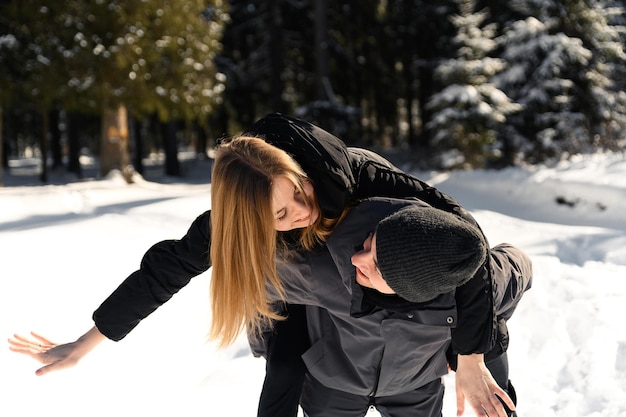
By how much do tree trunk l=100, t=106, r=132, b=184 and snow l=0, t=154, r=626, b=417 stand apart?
260 inches

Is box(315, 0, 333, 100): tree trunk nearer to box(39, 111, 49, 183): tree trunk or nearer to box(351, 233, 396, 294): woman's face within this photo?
box(39, 111, 49, 183): tree trunk

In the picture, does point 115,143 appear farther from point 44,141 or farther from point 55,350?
point 55,350

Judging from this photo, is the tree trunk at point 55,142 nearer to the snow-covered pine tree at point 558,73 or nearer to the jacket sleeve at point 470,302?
the snow-covered pine tree at point 558,73

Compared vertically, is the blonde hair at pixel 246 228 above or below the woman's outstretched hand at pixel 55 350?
above

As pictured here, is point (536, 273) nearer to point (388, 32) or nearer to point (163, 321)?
point (163, 321)

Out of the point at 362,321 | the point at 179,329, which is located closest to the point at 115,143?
the point at 179,329

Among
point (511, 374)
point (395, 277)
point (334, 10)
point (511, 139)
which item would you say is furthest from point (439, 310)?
point (334, 10)

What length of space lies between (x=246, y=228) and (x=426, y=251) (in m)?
0.59

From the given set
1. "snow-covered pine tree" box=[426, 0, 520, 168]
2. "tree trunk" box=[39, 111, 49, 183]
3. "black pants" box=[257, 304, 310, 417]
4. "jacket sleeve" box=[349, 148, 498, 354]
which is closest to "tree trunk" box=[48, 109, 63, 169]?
"tree trunk" box=[39, 111, 49, 183]

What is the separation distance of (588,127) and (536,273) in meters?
12.2

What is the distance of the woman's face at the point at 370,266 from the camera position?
1657 millimetres

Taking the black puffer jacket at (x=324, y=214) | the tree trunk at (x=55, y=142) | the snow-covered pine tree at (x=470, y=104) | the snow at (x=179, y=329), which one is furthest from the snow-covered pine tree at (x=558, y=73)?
the tree trunk at (x=55, y=142)

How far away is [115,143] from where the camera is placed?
13039 millimetres

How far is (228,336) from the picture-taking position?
6.64ft
